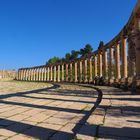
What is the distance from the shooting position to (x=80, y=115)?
6.04 meters

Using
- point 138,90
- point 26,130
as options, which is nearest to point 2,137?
point 26,130

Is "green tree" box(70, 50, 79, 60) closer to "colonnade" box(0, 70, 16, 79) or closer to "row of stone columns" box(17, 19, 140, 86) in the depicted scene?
"colonnade" box(0, 70, 16, 79)

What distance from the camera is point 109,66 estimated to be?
22.6m

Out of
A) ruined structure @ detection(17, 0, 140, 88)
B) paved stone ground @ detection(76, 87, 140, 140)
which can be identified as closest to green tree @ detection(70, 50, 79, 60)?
ruined structure @ detection(17, 0, 140, 88)

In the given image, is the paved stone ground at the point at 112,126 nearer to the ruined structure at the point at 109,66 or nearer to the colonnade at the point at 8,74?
the ruined structure at the point at 109,66

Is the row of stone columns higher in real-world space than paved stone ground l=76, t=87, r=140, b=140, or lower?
higher

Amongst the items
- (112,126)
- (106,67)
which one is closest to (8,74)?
(106,67)

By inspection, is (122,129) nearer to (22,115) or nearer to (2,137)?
(2,137)

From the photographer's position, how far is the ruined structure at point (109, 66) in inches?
530

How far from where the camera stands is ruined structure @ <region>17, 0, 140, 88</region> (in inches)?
530

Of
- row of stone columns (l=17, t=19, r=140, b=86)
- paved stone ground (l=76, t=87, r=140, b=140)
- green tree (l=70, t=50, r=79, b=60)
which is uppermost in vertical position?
green tree (l=70, t=50, r=79, b=60)

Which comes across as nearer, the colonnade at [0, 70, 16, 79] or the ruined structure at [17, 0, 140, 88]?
the ruined structure at [17, 0, 140, 88]

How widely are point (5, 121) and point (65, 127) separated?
1214 millimetres

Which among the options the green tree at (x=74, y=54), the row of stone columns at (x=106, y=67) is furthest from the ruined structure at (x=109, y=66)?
the green tree at (x=74, y=54)
